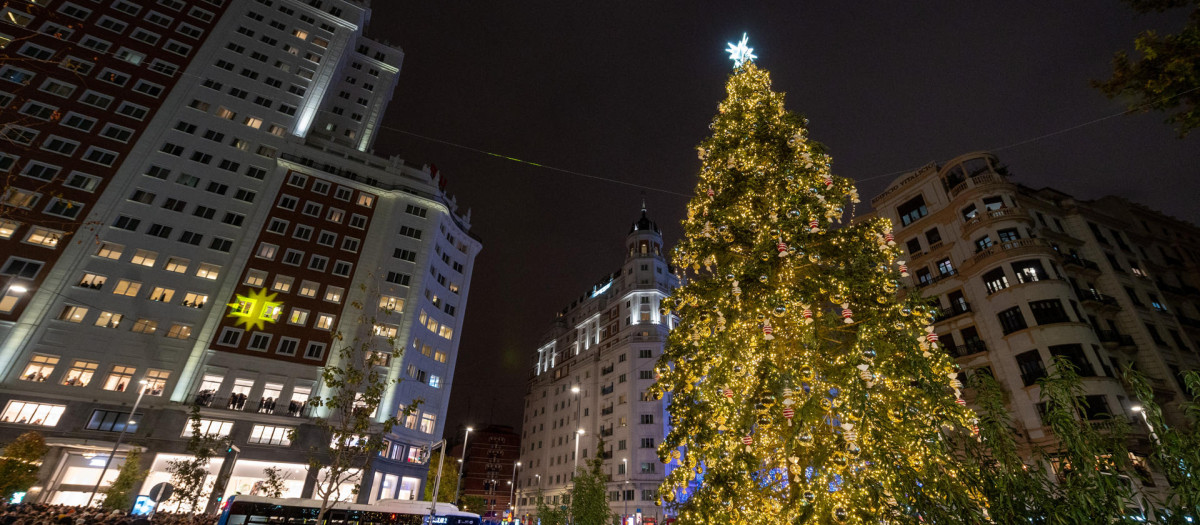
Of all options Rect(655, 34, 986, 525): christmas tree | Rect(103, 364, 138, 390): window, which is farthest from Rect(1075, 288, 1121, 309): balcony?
Rect(103, 364, 138, 390): window

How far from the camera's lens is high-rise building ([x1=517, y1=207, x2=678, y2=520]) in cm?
6676

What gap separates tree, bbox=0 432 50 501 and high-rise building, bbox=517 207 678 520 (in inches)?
1793

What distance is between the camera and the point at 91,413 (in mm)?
38719

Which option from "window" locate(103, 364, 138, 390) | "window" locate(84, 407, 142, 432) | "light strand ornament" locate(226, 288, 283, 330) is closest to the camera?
"window" locate(84, 407, 142, 432)

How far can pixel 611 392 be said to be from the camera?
251 ft

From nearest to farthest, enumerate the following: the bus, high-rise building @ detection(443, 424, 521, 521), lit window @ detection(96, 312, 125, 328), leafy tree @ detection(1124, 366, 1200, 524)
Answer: leafy tree @ detection(1124, 366, 1200, 524), the bus, lit window @ detection(96, 312, 125, 328), high-rise building @ detection(443, 424, 521, 521)

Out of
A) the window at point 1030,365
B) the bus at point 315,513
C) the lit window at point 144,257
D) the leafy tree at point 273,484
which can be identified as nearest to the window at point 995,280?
the window at point 1030,365

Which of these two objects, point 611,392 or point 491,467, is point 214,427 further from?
point 491,467

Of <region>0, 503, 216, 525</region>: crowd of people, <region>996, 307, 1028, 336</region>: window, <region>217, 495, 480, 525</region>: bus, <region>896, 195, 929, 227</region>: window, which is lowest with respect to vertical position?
<region>0, 503, 216, 525</region>: crowd of people

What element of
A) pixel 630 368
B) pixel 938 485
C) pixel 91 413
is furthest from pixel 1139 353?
pixel 91 413

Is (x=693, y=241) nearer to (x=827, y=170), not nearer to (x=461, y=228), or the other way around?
(x=827, y=170)

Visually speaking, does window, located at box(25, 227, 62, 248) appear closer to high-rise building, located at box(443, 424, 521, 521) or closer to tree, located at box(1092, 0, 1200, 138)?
tree, located at box(1092, 0, 1200, 138)

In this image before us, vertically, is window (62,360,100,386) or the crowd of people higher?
window (62,360,100,386)

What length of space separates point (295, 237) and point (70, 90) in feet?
84.3
